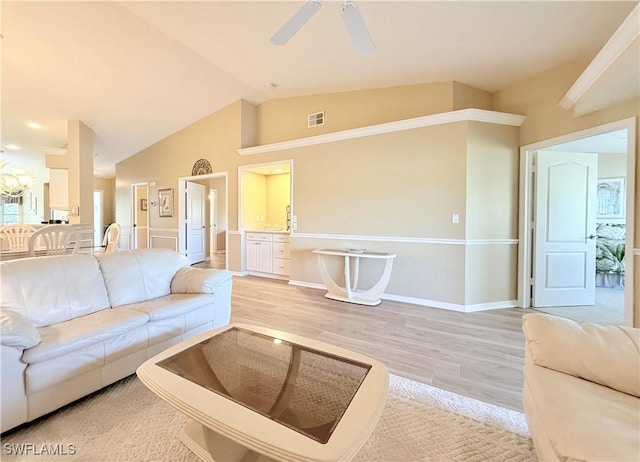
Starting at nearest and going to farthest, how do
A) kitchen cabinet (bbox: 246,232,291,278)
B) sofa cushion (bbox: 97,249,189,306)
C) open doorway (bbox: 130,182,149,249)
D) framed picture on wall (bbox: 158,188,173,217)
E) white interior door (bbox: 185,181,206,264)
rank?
sofa cushion (bbox: 97,249,189,306) → kitchen cabinet (bbox: 246,232,291,278) → white interior door (bbox: 185,181,206,264) → framed picture on wall (bbox: 158,188,173,217) → open doorway (bbox: 130,182,149,249)

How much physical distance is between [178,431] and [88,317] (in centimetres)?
108

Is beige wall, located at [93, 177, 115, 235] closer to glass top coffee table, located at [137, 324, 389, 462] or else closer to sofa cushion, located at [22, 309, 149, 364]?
sofa cushion, located at [22, 309, 149, 364]

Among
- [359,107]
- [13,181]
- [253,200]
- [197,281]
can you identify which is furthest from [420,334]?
[13,181]

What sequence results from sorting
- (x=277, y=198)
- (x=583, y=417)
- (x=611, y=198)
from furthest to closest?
(x=277, y=198)
(x=611, y=198)
(x=583, y=417)

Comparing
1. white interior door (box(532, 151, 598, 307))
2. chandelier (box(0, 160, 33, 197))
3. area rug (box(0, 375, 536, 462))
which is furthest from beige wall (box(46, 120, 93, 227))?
white interior door (box(532, 151, 598, 307))

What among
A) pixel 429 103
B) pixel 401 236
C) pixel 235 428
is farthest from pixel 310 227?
pixel 235 428

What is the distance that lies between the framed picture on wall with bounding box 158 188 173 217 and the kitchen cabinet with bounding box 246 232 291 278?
2567mm

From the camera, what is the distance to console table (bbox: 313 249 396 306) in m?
3.65

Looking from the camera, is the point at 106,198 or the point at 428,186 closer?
the point at 428,186

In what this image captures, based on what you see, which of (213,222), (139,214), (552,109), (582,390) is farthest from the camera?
(213,222)

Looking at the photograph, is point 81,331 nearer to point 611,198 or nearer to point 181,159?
point 181,159

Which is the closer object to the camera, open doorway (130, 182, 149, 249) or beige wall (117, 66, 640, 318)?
beige wall (117, 66, 640, 318)

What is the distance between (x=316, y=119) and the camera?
4836 millimetres

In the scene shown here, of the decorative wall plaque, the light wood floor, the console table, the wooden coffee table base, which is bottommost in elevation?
the light wood floor
